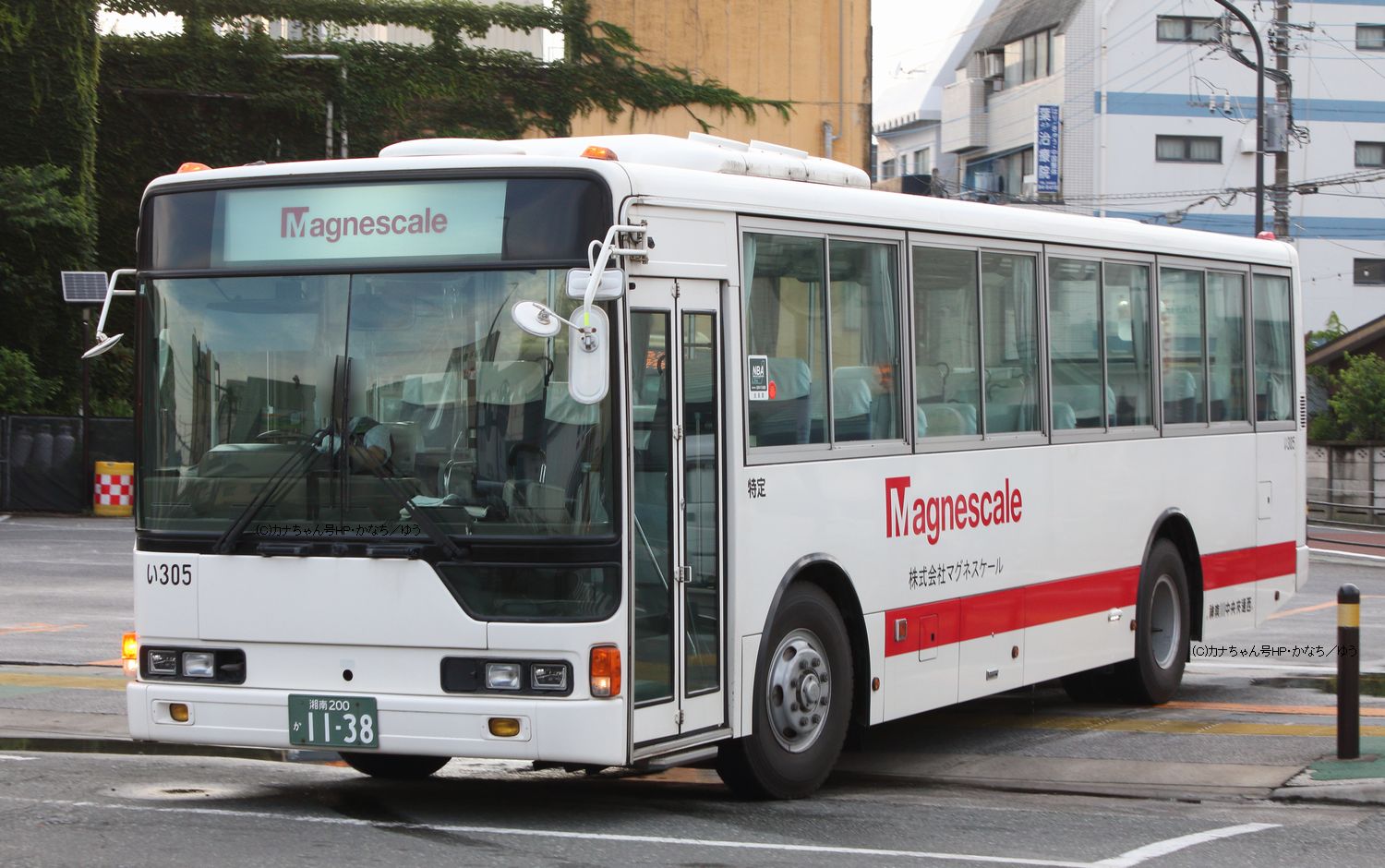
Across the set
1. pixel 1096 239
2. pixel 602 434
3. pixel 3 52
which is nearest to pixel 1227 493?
pixel 1096 239

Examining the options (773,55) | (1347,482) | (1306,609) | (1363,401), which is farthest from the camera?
(773,55)

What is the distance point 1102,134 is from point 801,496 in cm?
5526

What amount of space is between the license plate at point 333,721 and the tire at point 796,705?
5.81 ft

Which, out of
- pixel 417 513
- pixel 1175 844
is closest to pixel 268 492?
pixel 417 513

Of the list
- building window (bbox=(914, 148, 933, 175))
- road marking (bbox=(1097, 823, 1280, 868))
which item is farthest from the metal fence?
→ building window (bbox=(914, 148, 933, 175))

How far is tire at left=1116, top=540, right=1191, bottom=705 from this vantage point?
12555mm

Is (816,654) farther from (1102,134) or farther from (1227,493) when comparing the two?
(1102,134)

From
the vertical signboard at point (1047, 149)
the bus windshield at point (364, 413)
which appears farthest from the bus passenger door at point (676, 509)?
the vertical signboard at point (1047, 149)

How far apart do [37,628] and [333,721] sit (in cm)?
924

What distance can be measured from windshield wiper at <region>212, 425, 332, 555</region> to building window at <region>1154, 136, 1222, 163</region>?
57588 millimetres

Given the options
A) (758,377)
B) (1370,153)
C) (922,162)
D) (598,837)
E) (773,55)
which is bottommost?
(598,837)

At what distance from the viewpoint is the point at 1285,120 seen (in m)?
33.2

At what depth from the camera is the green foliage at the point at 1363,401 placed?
39.0 meters

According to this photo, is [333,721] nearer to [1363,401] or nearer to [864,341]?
[864,341]
